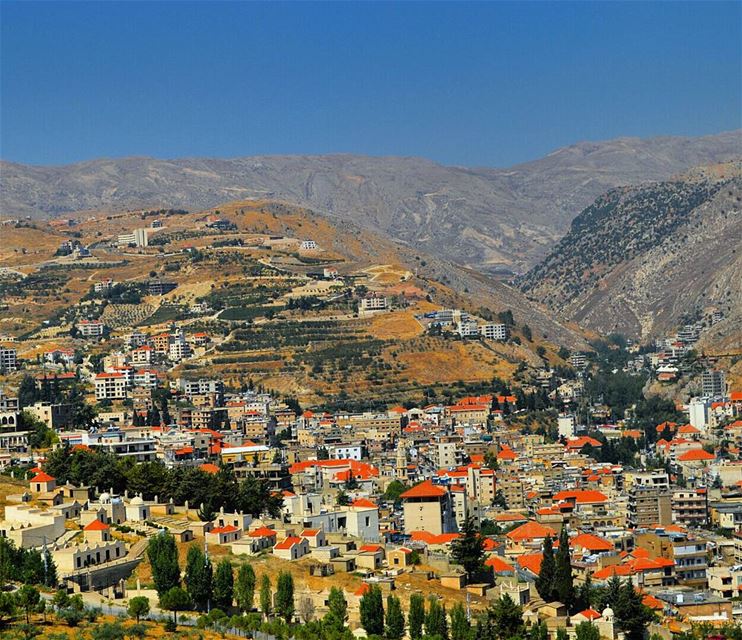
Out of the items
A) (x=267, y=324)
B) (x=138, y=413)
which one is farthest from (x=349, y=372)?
(x=138, y=413)

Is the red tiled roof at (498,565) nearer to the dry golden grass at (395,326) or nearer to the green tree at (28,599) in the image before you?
the green tree at (28,599)

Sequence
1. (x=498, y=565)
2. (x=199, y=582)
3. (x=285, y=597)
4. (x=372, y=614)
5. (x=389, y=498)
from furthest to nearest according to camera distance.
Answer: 1. (x=389, y=498)
2. (x=498, y=565)
3. (x=285, y=597)
4. (x=199, y=582)
5. (x=372, y=614)

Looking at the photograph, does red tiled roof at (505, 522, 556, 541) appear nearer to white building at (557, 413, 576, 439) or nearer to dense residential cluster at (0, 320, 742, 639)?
dense residential cluster at (0, 320, 742, 639)

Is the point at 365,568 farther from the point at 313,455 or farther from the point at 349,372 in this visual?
the point at 349,372

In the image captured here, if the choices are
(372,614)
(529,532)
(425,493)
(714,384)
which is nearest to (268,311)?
(714,384)

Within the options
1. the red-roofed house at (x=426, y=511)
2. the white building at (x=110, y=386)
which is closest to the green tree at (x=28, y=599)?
the red-roofed house at (x=426, y=511)

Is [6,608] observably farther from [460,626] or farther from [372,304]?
[372,304]

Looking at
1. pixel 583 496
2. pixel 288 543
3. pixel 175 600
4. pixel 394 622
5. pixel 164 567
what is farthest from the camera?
pixel 583 496
